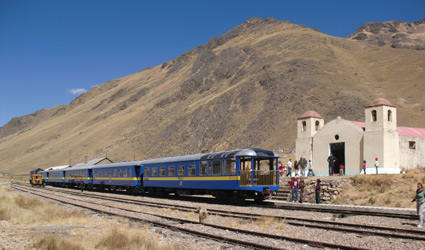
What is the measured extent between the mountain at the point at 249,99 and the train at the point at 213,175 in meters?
27.0

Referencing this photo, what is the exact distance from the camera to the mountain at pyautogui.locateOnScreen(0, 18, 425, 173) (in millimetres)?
63406

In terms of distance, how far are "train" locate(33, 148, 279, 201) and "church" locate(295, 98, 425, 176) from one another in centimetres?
936

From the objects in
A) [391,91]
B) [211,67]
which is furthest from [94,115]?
[391,91]

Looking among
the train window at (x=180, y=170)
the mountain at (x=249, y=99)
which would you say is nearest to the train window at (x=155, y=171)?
the train window at (x=180, y=170)

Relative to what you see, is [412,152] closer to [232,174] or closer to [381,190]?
[381,190]

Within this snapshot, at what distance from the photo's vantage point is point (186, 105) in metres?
90.2

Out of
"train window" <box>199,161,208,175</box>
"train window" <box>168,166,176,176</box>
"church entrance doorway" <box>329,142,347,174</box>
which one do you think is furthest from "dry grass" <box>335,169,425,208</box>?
"train window" <box>168,166,176,176</box>

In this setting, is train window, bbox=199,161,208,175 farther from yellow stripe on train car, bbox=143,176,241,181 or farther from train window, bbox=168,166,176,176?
train window, bbox=168,166,176,176

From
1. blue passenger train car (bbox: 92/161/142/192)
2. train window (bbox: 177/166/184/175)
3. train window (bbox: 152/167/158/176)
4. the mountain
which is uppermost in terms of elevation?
the mountain

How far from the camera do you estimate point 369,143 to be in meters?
28.4

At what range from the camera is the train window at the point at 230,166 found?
2111 centimetres

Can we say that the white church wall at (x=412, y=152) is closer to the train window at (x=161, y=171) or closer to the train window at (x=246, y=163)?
the train window at (x=246, y=163)

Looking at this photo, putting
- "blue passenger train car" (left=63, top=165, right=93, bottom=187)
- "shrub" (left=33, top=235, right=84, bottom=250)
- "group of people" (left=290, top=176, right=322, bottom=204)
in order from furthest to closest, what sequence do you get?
"blue passenger train car" (left=63, top=165, right=93, bottom=187) < "group of people" (left=290, top=176, right=322, bottom=204) < "shrub" (left=33, top=235, right=84, bottom=250)

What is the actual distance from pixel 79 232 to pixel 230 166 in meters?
10.5
